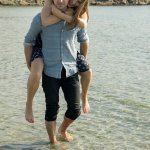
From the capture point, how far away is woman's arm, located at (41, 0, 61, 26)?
6.52 meters

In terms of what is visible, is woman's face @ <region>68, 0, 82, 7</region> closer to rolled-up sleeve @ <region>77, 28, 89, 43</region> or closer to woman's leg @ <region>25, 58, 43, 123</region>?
rolled-up sleeve @ <region>77, 28, 89, 43</region>

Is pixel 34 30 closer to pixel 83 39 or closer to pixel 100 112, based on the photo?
pixel 83 39

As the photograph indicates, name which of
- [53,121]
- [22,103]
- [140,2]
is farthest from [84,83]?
[140,2]

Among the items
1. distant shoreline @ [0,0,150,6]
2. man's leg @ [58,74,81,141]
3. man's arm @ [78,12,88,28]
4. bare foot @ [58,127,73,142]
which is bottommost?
distant shoreline @ [0,0,150,6]

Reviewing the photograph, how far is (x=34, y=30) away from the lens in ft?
21.8

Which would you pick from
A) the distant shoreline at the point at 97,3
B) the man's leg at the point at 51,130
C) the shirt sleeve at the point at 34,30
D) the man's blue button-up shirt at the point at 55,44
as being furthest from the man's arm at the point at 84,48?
the distant shoreline at the point at 97,3

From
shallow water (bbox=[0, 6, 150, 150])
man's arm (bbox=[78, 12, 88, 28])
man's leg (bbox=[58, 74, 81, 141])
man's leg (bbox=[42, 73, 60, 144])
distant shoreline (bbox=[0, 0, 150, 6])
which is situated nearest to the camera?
man's arm (bbox=[78, 12, 88, 28])

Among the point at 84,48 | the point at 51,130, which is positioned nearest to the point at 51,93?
the point at 51,130

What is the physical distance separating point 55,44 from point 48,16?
17.3 inches

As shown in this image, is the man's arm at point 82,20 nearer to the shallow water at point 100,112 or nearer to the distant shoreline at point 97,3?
the shallow water at point 100,112

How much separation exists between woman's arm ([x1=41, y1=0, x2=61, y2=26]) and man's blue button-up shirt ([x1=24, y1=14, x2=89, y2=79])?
0.09 metres

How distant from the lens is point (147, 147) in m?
7.57

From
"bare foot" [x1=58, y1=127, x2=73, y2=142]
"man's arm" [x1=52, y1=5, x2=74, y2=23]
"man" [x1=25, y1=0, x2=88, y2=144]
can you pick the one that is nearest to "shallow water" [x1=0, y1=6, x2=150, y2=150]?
"bare foot" [x1=58, y1=127, x2=73, y2=142]

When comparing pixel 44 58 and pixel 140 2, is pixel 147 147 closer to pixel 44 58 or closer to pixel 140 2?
pixel 44 58
